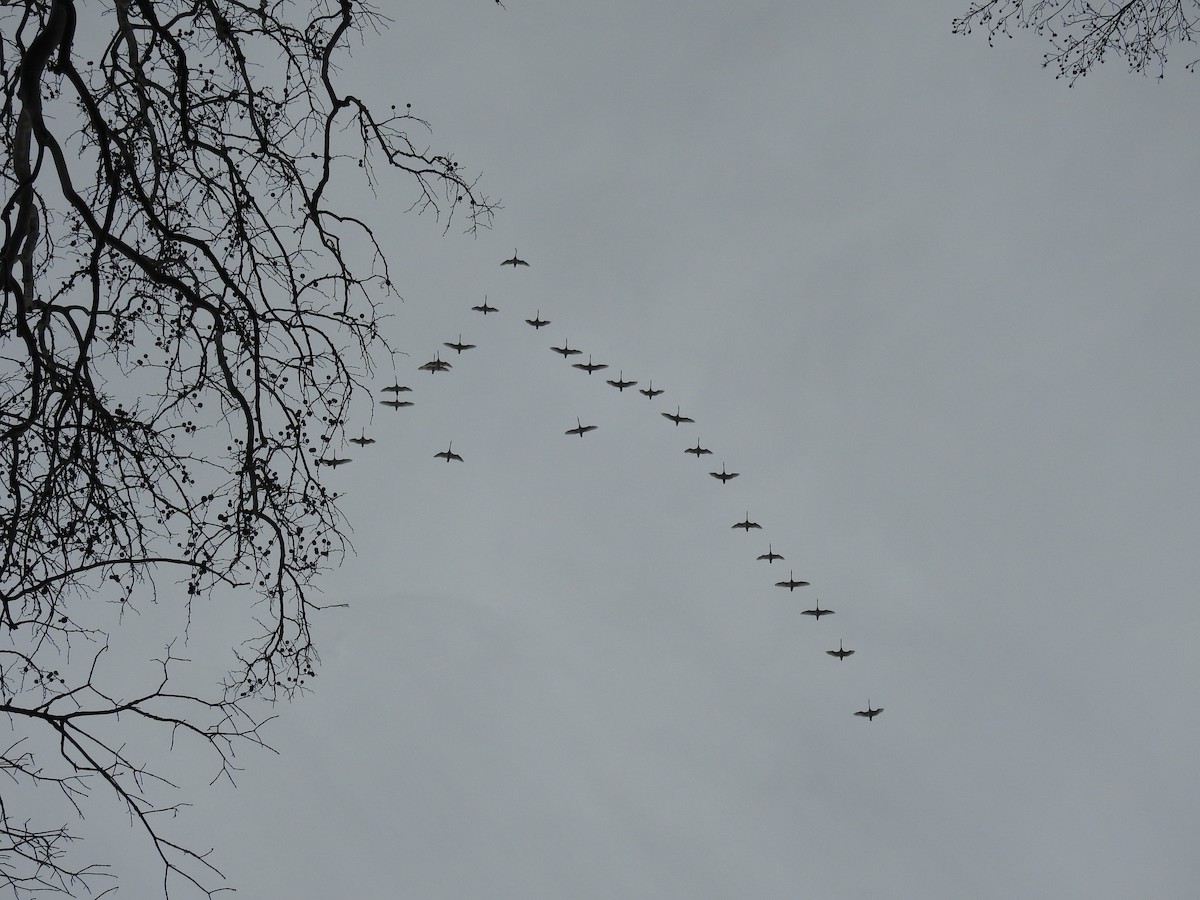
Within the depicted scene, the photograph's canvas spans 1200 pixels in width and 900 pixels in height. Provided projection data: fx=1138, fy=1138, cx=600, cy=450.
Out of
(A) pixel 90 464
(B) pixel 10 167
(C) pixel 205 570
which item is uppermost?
(B) pixel 10 167

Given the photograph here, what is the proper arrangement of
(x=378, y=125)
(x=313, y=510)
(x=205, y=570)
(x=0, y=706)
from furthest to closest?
1. (x=378, y=125)
2. (x=313, y=510)
3. (x=205, y=570)
4. (x=0, y=706)

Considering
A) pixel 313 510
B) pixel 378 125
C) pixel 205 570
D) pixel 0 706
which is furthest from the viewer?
pixel 378 125

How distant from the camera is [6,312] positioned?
4844 mm

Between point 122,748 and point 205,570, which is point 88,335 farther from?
point 122,748

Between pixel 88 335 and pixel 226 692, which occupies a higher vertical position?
pixel 88 335

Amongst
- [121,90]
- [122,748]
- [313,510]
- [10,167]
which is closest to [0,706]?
[122,748]

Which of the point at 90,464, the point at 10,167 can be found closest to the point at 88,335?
the point at 90,464

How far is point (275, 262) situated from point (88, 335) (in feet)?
3.30

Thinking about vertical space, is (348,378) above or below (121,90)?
below

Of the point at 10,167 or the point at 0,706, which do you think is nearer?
the point at 0,706

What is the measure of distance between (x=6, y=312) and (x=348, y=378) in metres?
1.45

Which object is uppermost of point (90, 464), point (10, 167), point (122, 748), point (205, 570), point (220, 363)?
point (10, 167)

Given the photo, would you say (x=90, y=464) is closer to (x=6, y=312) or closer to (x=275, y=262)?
(x=6, y=312)

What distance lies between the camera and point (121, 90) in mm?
5320
